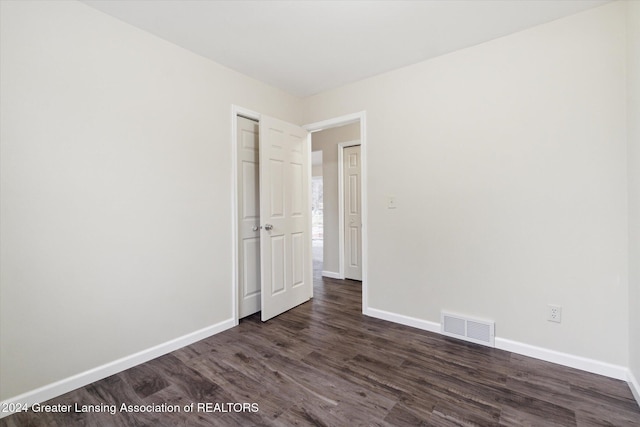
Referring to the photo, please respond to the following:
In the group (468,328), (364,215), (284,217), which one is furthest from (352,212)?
(468,328)

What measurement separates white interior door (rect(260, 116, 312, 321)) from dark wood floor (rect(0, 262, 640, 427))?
618 mm

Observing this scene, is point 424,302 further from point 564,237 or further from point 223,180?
point 223,180

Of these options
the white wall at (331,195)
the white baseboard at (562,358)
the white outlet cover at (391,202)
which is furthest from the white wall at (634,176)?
the white wall at (331,195)

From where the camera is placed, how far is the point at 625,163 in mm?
1840

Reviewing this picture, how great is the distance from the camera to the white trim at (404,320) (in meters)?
2.60

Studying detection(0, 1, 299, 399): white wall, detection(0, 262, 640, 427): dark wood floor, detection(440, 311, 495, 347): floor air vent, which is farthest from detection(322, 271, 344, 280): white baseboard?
detection(0, 1, 299, 399): white wall

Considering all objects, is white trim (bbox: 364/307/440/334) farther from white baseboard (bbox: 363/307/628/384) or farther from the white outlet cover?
the white outlet cover

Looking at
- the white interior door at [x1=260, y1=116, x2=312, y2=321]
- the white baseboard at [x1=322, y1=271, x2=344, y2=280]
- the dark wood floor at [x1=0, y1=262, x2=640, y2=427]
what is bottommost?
the dark wood floor at [x1=0, y1=262, x2=640, y2=427]

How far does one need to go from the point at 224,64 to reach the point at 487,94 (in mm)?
2341

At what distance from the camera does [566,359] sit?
2029 mm

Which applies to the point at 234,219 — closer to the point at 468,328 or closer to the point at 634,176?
the point at 468,328

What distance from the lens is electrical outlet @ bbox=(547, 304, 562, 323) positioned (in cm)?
206

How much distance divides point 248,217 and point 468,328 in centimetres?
232

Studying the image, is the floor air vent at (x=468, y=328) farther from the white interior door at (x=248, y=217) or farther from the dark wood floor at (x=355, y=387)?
the white interior door at (x=248, y=217)
